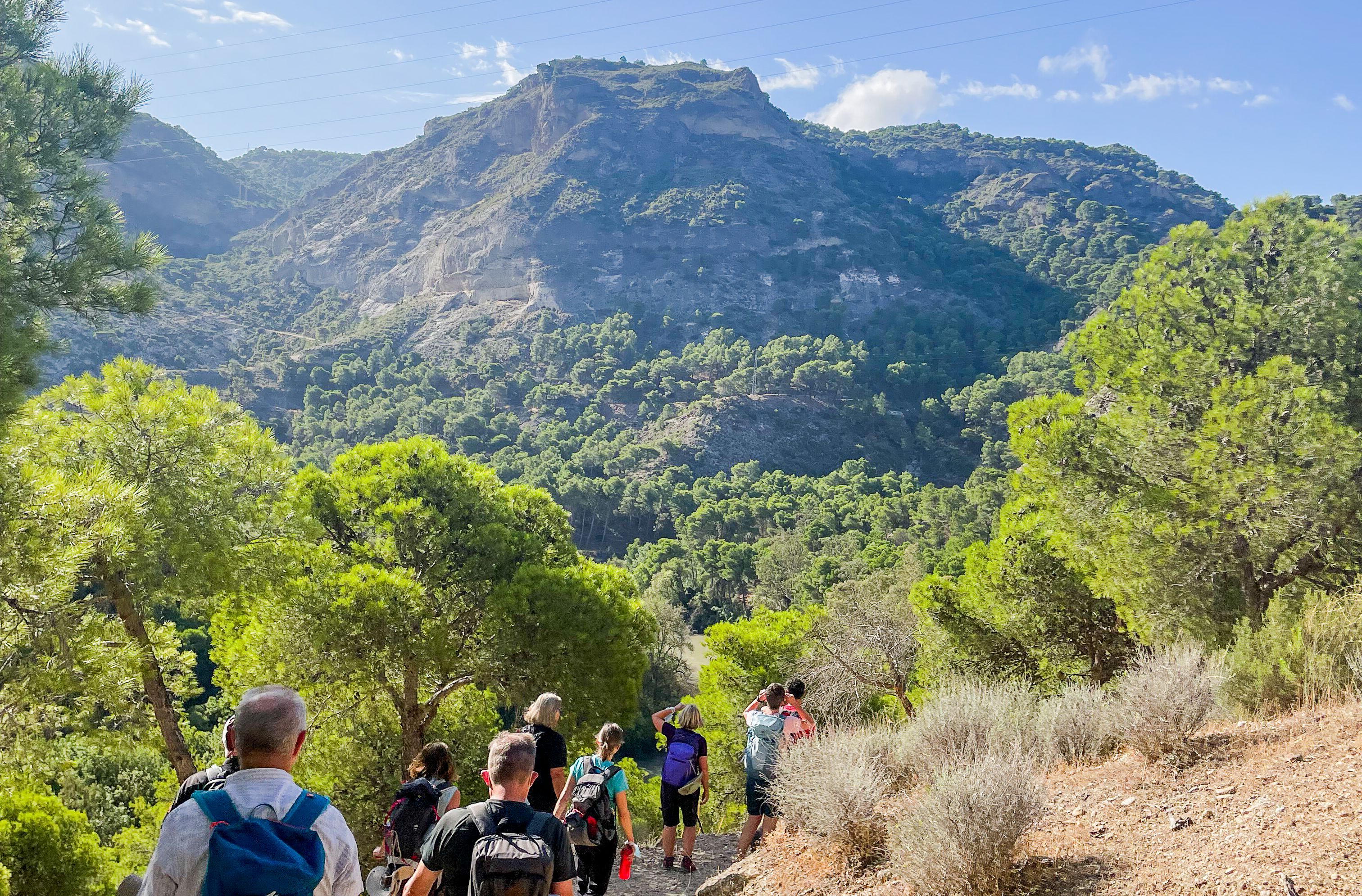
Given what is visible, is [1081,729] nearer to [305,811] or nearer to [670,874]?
[670,874]

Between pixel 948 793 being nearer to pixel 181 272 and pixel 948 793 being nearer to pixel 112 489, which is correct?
pixel 112 489

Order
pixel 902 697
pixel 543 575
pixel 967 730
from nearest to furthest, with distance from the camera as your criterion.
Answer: pixel 967 730 < pixel 543 575 < pixel 902 697

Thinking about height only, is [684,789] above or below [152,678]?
above

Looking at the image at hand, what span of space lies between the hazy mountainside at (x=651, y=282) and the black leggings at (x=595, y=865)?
68.6 metres

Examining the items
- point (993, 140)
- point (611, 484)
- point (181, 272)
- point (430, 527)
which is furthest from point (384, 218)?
point (430, 527)

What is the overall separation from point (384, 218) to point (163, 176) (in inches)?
2059

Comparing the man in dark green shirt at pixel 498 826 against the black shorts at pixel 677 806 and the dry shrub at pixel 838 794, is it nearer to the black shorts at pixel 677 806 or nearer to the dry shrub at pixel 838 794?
the dry shrub at pixel 838 794

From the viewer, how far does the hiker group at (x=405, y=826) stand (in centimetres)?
195

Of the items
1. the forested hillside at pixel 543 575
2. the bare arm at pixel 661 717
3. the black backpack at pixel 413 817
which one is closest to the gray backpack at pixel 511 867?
the black backpack at pixel 413 817

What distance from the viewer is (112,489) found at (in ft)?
21.0

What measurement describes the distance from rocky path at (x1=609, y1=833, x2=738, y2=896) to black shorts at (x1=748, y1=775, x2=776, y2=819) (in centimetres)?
66

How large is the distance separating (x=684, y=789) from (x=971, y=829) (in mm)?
2728

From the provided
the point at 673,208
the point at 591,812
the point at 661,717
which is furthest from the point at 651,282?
the point at 591,812

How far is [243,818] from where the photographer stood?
6.49 feet
